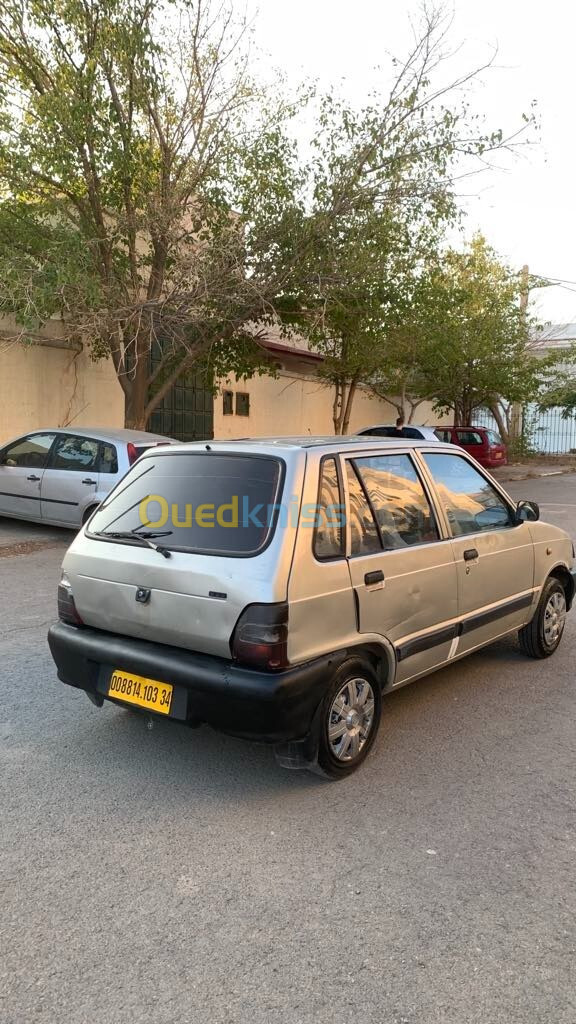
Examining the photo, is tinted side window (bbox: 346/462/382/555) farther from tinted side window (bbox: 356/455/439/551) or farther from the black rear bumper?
the black rear bumper

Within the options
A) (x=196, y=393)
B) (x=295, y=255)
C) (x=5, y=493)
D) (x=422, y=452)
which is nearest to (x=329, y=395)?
(x=196, y=393)

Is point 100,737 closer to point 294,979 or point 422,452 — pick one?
point 294,979

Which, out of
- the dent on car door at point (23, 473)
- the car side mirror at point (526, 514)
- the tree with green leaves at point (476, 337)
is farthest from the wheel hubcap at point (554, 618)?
the tree with green leaves at point (476, 337)

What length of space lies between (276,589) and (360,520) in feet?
2.38

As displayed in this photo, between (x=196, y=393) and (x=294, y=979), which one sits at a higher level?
(x=196, y=393)

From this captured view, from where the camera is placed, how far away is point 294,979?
230 centimetres

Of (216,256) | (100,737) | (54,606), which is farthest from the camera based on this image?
(216,256)

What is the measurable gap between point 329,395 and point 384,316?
8.20 meters

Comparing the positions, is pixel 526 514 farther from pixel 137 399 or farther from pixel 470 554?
pixel 137 399

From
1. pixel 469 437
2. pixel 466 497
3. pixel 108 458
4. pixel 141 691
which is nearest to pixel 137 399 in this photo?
pixel 108 458

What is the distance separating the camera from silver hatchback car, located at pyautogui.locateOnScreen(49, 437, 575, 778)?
327 cm

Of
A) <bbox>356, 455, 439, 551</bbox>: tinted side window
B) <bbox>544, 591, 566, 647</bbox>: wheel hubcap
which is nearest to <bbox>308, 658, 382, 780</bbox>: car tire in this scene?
<bbox>356, 455, 439, 551</bbox>: tinted side window

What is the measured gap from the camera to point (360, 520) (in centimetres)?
375

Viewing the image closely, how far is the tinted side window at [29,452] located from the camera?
33.0 ft
